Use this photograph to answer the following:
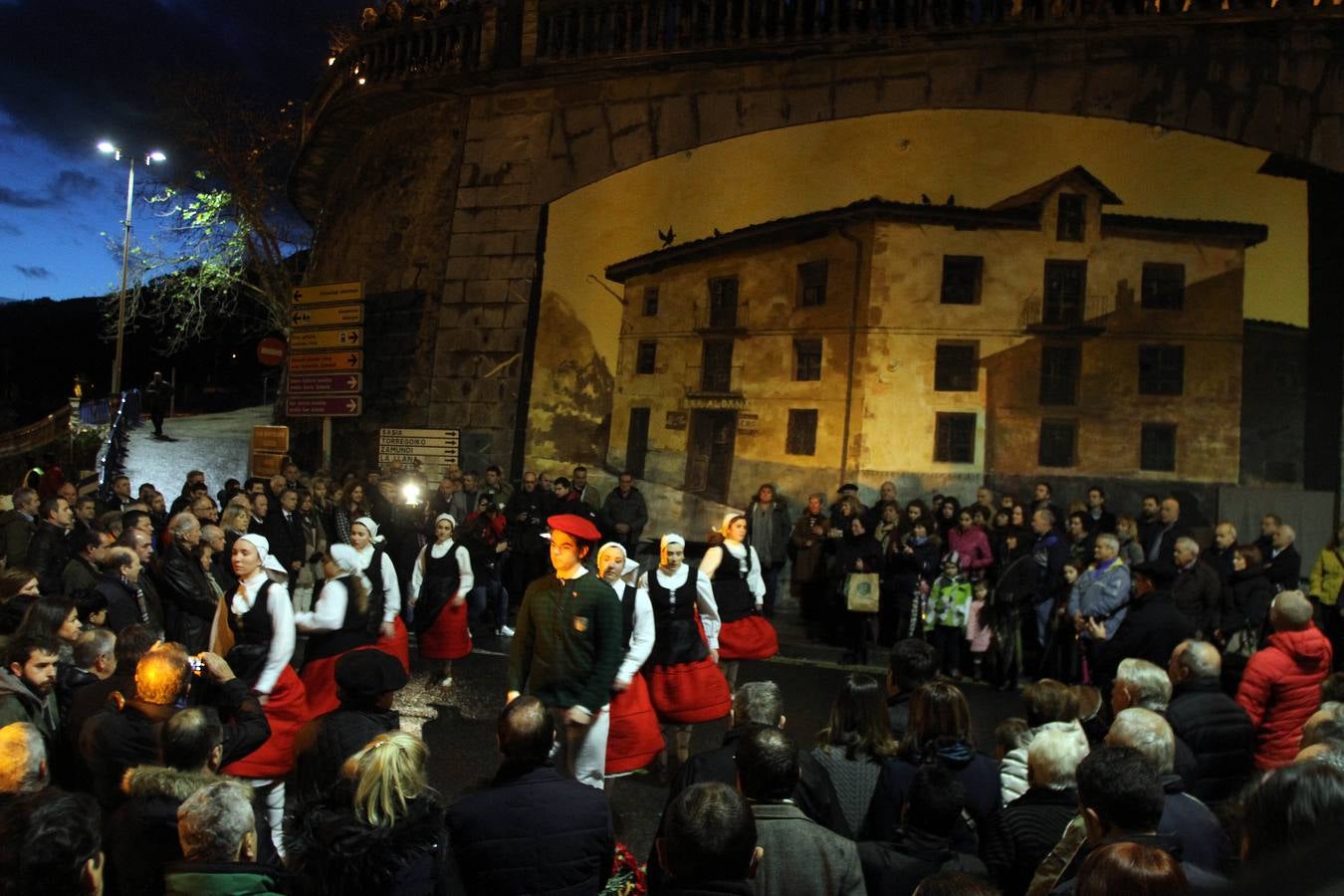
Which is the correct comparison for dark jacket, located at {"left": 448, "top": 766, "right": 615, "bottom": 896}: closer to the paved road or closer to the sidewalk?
the paved road

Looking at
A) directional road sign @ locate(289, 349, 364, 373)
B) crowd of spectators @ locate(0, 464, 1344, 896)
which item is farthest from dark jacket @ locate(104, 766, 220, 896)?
directional road sign @ locate(289, 349, 364, 373)

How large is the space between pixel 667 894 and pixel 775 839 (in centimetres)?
60

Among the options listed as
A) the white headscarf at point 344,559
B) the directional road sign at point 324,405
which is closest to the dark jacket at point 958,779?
the white headscarf at point 344,559

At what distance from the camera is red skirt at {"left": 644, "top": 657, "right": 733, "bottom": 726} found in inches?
292

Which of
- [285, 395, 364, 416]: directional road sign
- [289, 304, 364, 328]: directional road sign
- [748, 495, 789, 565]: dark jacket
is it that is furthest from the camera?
[289, 304, 364, 328]: directional road sign

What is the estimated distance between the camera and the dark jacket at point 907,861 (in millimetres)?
3623

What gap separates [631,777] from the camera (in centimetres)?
769

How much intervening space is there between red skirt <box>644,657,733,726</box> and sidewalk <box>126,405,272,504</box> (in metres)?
15.8

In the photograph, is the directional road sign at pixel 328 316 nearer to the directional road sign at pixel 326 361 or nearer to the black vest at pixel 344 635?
the directional road sign at pixel 326 361

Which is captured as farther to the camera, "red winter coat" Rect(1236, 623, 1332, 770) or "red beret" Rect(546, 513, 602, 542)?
"red beret" Rect(546, 513, 602, 542)

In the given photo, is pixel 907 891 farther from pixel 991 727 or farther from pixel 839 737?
pixel 991 727

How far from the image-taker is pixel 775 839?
3.40 meters

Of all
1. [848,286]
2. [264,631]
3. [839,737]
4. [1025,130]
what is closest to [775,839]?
[839,737]

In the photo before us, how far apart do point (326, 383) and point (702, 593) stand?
12.5 m
